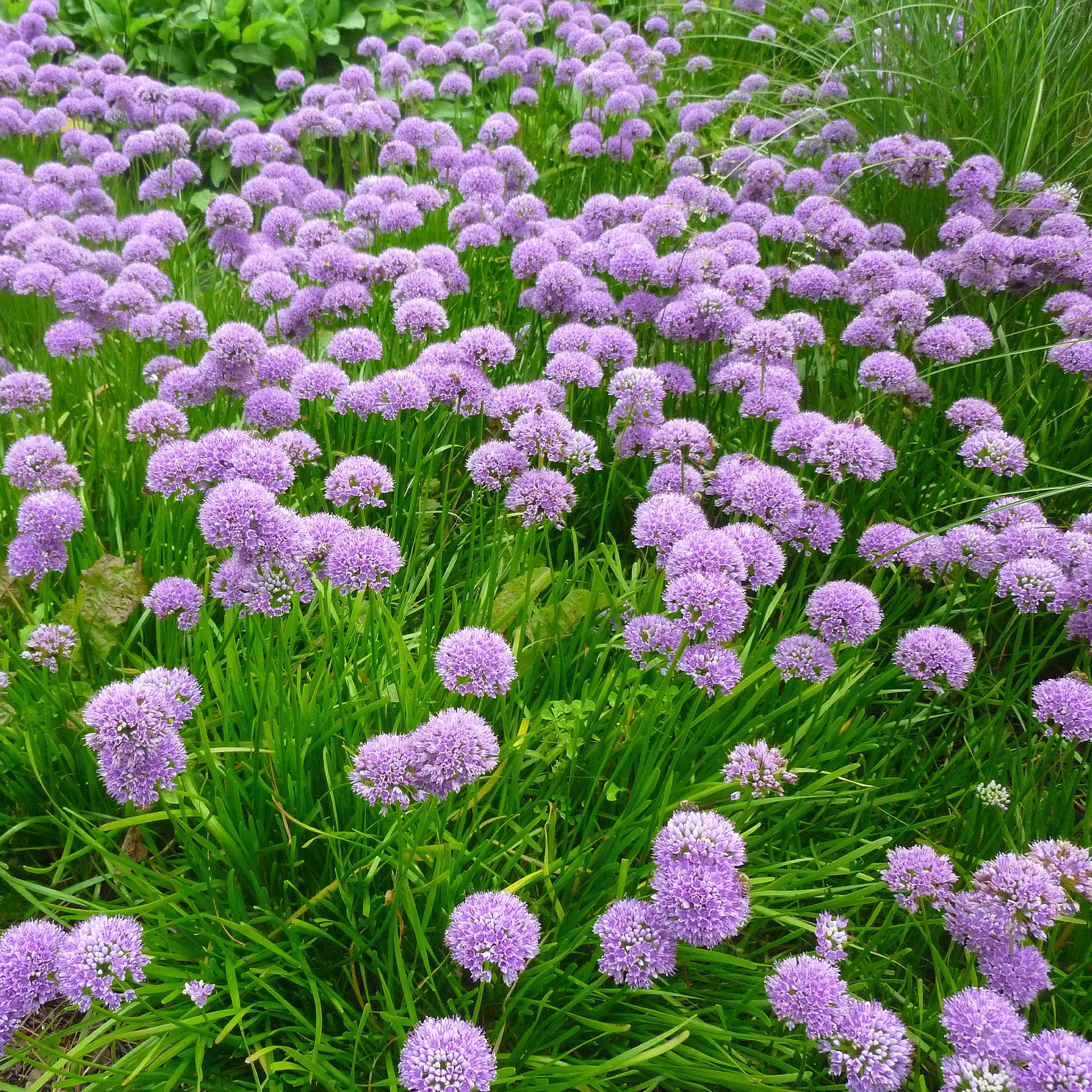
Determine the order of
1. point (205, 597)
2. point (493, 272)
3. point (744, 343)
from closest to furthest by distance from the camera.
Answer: point (205, 597) < point (744, 343) < point (493, 272)

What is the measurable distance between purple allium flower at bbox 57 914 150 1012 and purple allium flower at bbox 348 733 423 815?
0.52 m

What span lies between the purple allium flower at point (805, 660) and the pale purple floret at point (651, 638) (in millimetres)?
323

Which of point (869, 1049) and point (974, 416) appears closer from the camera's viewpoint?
point (869, 1049)

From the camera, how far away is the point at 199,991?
190 cm

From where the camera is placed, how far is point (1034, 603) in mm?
2732

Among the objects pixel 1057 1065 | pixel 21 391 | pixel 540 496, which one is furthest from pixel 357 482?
pixel 1057 1065

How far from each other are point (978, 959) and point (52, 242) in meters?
5.09

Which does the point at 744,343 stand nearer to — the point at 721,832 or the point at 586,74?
the point at 721,832

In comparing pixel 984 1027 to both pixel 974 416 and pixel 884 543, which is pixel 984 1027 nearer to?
pixel 884 543

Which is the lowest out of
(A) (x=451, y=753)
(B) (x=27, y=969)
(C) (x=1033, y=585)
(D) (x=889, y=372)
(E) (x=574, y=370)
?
(B) (x=27, y=969)

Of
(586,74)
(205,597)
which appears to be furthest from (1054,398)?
(586,74)

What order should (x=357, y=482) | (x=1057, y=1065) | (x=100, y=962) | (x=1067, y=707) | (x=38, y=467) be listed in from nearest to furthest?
(x=1057, y=1065) → (x=100, y=962) → (x=1067, y=707) → (x=357, y=482) → (x=38, y=467)

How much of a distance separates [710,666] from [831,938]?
0.68 m

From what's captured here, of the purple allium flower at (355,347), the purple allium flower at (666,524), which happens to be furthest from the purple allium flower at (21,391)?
the purple allium flower at (666,524)
